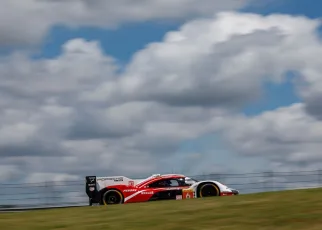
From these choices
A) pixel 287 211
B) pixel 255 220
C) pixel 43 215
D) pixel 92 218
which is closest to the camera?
pixel 255 220

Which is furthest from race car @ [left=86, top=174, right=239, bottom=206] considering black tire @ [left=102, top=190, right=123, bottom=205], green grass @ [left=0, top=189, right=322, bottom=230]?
green grass @ [left=0, top=189, right=322, bottom=230]

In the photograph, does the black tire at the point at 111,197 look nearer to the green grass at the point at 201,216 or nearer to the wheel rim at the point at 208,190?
the wheel rim at the point at 208,190

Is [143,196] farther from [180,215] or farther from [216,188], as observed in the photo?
[180,215]

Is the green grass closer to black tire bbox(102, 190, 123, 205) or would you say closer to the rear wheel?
the rear wheel

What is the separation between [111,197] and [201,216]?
15926 millimetres

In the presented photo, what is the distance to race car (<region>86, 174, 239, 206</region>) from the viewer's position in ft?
86.7

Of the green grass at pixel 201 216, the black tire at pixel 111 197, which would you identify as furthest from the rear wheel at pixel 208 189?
the green grass at pixel 201 216

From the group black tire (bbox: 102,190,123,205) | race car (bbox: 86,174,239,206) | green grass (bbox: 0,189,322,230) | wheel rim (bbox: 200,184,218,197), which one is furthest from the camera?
black tire (bbox: 102,190,123,205)

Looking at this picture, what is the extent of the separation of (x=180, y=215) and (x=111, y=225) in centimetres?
136

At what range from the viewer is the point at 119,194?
27.5 m

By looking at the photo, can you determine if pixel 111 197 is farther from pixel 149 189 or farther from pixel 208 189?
pixel 208 189

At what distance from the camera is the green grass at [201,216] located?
11.0 metres

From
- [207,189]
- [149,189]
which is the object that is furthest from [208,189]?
[149,189]

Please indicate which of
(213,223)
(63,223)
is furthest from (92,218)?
(213,223)
